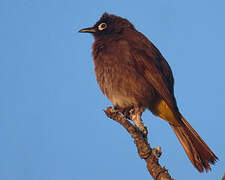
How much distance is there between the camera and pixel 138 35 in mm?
7312

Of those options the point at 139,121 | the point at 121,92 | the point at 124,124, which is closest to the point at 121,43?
the point at 121,92

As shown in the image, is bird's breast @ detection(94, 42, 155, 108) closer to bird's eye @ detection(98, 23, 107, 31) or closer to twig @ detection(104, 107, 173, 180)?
bird's eye @ detection(98, 23, 107, 31)

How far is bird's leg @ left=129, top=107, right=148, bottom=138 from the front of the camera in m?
5.62

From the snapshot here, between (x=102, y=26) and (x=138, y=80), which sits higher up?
(x=102, y=26)

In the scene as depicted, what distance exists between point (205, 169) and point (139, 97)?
1.76 m

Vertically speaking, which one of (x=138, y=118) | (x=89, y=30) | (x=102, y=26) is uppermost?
(x=89, y=30)

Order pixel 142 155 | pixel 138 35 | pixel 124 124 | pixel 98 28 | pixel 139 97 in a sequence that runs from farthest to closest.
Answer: pixel 98 28, pixel 138 35, pixel 139 97, pixel 124 124, pixel 142 155

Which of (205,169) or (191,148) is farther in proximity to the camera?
(191,148)

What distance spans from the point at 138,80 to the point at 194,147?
5.05 feet

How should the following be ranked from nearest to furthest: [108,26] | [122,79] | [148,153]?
[148,153]
[122,79]
[108,26]

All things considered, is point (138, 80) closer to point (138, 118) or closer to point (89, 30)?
point (138, 118)

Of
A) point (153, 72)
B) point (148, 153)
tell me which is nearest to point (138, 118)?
point (153, 72)

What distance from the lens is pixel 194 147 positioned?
20.4 feet

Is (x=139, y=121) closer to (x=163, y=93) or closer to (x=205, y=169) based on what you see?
(x=163, y=93)
